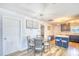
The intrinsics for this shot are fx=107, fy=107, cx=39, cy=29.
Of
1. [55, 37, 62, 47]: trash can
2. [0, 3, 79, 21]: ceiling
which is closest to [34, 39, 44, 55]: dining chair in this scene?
[55, 37, 62, 47]: trash can

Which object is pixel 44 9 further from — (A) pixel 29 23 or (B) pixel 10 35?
(B) pixel 10 35

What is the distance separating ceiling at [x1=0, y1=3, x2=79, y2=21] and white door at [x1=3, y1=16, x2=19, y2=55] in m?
0.26

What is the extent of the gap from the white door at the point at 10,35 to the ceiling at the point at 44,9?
0.26 metres

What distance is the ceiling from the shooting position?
231 centimetres

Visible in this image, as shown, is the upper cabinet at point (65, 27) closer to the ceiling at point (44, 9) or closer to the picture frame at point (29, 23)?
the ceiling at point (44, 9)

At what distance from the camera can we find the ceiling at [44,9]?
231 centimetres

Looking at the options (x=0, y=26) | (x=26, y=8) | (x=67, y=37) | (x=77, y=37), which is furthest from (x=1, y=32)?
(x=77, y=37)

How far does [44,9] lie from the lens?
7.71ft

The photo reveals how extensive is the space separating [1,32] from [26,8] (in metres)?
0.75

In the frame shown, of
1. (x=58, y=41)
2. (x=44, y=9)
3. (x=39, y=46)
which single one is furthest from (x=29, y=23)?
(x=58, y=41)

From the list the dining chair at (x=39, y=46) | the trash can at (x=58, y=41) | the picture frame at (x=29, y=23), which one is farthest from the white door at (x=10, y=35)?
the trash can at (x=58, y=41)

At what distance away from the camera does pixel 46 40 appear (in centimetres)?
247

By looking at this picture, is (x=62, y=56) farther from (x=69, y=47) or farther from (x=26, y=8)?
(x=26, y=8)

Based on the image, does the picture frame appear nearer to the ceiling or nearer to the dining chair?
the ceiling
